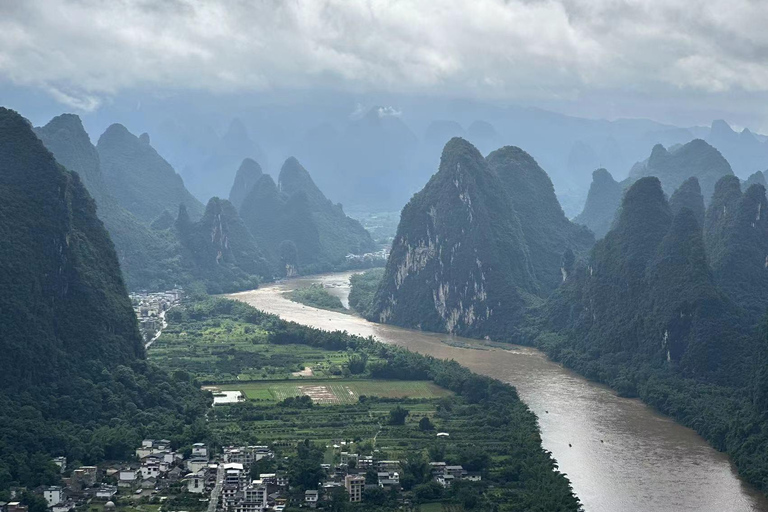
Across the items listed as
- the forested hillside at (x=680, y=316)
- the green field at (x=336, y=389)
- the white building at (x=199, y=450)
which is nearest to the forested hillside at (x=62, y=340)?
the white building at (x=199, y=450)

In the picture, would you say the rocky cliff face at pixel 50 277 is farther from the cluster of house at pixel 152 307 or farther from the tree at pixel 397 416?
the cluster of house at pixel 152 307

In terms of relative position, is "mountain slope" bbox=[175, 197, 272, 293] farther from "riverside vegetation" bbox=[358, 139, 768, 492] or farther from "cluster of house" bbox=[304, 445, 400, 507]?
"cluster of house" bbox=[304, 445, 400, 507]

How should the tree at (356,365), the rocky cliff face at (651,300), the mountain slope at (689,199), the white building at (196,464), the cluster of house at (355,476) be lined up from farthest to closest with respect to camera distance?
the mountain slope at (689,199), the tree at (356,365), the rocky cliff face at (651,300), the white building at (196,464), the cluster of house at (355,476)

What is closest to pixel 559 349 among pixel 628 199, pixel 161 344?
pixel 628 199

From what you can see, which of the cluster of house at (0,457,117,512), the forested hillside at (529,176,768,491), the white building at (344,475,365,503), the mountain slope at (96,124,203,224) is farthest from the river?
the mountain slope at (96,124,203,224)

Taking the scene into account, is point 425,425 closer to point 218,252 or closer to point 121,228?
point 121,228

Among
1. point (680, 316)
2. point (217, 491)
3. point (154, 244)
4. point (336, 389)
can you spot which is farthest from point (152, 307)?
point (217, 491)

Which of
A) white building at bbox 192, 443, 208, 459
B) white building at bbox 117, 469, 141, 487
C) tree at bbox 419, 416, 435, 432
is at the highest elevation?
tree at bbox 419, 416, 435, 432
